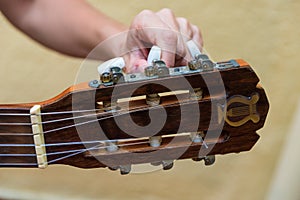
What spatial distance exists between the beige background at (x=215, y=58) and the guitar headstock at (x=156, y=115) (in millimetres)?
544

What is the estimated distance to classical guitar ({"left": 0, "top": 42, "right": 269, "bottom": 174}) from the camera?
661 mm

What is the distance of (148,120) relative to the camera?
69cm

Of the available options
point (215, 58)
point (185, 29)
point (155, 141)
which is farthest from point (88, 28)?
point (215, 58)

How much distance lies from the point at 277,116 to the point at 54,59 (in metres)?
0.55

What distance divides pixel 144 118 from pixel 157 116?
16 mm

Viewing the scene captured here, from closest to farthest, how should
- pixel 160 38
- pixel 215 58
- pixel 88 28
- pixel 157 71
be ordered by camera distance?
pixel 157 71 < pixel 160 38 < pixel 88 28 < pixel 215 58

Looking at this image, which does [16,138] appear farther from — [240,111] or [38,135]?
[240,111]

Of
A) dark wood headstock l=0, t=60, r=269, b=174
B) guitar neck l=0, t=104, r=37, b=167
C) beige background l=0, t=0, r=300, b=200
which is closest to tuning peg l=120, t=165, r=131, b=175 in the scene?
dark wood headstock l=0, t=60, r=269, b=174

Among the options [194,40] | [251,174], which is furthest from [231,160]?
[194,40]

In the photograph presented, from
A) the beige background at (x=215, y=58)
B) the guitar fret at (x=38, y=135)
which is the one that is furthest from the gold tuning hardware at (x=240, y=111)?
the beige background at (x=215, y=58)

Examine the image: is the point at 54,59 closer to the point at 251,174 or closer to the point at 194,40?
the point at 251,174

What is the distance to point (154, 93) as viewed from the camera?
26.3 inches

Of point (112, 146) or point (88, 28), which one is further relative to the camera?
point (88, 28)

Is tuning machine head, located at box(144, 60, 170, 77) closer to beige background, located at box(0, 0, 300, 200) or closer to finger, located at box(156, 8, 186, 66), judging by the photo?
finger, located at box(156, 8, 186, 66)
